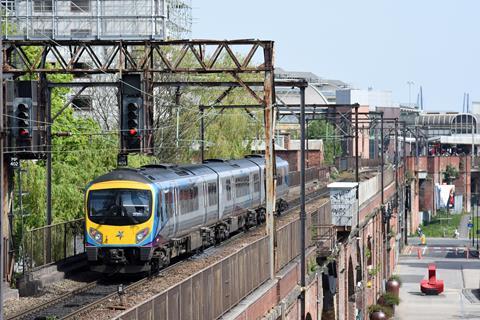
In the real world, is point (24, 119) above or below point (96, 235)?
above

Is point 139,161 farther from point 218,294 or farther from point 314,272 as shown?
point 218,294

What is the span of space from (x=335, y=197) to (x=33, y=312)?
24583 millimetres

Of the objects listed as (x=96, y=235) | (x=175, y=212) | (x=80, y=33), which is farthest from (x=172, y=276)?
(x=80, y=33)

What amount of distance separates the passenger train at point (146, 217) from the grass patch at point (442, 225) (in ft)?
287

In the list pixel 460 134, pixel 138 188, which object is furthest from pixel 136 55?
pixel 460 134

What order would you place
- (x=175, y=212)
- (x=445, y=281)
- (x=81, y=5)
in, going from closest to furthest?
(x=175, y=212) < (x=81, y=5) < (x=445, y=281)

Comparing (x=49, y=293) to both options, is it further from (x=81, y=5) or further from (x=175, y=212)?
(x=81, y=5)

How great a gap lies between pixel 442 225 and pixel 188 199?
319 ft

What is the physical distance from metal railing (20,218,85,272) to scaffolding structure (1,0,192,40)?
37.1 metres

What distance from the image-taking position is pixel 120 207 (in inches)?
1101

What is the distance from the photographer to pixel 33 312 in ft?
75.2

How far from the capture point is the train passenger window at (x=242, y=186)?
41.5 metres

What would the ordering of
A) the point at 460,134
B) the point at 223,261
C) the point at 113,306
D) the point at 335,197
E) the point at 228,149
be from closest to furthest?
1. the point at 113,306
2. the point at 223,261
3. the point at 335,197
4. the point at 228,149
5. the point at 460,134

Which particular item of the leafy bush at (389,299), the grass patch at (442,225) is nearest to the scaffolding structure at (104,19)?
the leafy bush at (389,299)
